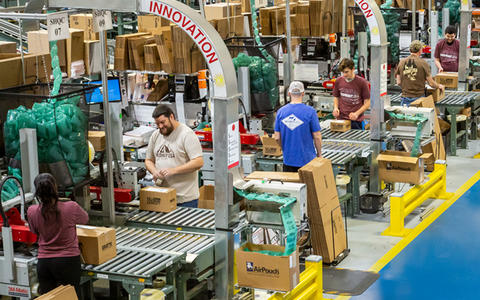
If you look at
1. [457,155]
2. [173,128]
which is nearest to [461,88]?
[457,155]

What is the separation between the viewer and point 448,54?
14.9 metres

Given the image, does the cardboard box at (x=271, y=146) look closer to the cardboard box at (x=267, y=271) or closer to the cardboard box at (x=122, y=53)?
the cardboard box at (x=122, y=53)

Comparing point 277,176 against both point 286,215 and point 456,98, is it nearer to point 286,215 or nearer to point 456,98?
point 286,215

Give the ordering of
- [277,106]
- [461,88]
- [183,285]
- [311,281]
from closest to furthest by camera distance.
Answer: [183,285] → [311,281] → [277,106] → [461,88]

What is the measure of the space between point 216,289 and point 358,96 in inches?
191

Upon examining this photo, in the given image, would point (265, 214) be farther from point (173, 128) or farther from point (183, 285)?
point (173, 128)

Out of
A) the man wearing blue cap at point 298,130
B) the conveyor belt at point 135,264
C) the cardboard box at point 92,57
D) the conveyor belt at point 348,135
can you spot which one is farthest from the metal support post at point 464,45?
the conveyor belt at point 135,264

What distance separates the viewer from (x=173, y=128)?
8.14 meters

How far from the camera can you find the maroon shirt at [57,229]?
634cm

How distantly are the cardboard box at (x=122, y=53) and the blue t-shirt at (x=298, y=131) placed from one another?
8.80 ft

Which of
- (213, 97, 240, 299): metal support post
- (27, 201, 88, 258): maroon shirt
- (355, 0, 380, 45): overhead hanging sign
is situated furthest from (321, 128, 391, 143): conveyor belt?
(27, 201, 88, 258): maroon shirt

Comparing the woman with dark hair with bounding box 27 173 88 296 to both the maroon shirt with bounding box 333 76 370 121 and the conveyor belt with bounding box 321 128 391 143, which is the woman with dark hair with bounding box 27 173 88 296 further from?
the maroon shirt with bounding box 333 76 370 121

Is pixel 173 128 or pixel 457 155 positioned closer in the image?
pixel 173 128

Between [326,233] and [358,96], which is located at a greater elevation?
[358,96]
